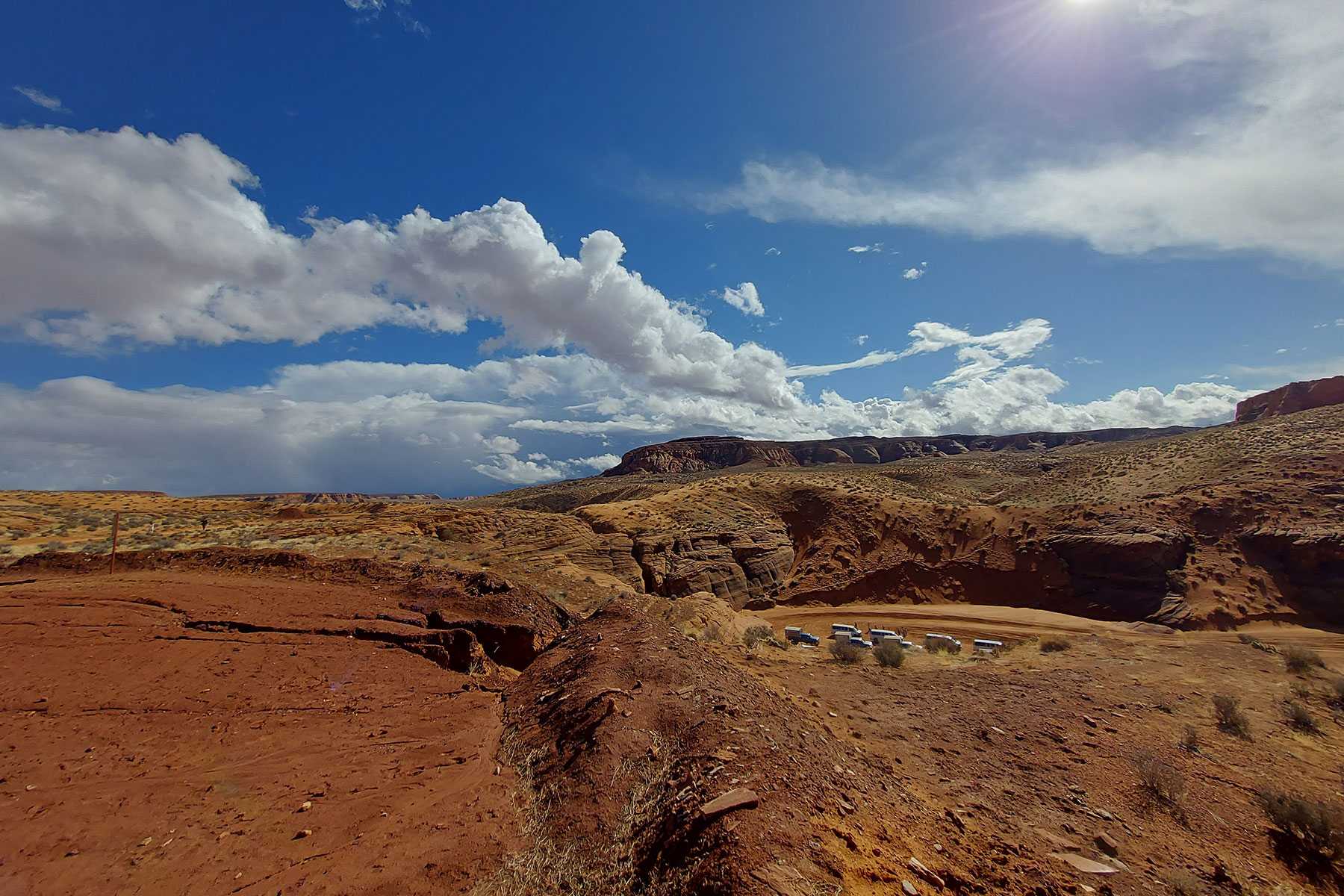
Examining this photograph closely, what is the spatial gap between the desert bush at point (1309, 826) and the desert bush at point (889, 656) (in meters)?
8.66

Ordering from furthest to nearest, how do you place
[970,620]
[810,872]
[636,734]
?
[970,620] < [636,734] < [810,872]

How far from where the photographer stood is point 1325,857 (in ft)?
27.7

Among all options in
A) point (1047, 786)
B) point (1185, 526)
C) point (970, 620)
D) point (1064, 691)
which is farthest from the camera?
point (1185, 526)

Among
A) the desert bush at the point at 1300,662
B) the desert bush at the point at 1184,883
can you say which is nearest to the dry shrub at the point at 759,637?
the desert bush at the point at 1184,883

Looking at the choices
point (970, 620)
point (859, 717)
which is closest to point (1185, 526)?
point (970, 620)

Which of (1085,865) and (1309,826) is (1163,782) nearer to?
(1309,826)

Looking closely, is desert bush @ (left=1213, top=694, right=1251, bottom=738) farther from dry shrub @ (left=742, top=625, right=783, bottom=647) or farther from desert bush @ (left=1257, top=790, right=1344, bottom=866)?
dry shrub @ (left=742, top=625, right=783, bottom=647)

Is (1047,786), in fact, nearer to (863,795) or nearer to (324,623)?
(863,795)

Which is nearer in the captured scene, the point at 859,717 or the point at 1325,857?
the point at 1325,857

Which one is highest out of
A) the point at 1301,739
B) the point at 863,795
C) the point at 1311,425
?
the point at 1311,425

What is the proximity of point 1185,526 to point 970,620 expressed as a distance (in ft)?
52.5

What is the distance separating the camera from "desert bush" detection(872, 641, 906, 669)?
17.5m

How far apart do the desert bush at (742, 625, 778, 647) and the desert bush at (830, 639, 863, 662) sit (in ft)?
9.08

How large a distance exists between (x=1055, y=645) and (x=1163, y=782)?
12.9 meters
